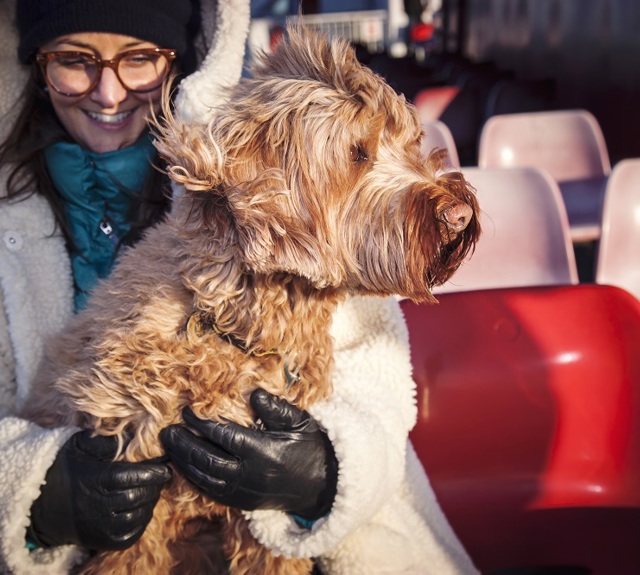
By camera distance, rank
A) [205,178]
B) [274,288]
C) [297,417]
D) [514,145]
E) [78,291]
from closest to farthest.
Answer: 1. [205,178]
2. [274,288]
3. [297,417]
4. [78,291]
5. [514,145]

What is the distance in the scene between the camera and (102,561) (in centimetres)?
165

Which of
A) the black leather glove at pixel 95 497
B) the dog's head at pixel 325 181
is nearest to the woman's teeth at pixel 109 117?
the dog's head at pixel 325 181

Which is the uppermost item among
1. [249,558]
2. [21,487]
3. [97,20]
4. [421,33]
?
[97,20]

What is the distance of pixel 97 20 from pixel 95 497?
1306 millimetres

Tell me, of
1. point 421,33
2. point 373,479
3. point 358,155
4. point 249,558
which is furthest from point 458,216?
point 421,33

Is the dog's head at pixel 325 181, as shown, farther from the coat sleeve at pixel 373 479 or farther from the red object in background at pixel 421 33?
the red object in background at pixel 421 33

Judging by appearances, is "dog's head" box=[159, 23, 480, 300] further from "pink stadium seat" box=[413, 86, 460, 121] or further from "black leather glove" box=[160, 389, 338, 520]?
"pink stadium seat" box=[413, 86, 460, 121]

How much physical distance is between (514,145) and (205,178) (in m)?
3.73

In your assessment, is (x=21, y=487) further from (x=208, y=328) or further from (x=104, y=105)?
(x=104, y=105)

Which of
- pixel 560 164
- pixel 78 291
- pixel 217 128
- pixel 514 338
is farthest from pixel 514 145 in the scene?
pixel 217 128

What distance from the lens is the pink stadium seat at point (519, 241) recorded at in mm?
2945

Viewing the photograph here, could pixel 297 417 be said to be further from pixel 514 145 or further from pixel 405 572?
pixel 514 145

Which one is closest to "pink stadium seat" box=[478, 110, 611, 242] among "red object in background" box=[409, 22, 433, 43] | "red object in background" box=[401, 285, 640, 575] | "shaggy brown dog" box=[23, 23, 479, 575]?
"red object in background" box=[401, 285, 640, 575]

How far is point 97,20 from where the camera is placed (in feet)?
6.37
